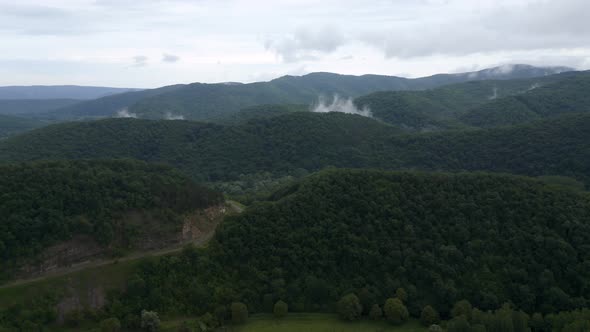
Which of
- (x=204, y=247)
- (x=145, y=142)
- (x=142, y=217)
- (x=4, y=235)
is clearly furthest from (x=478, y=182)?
(x=145, y=142)

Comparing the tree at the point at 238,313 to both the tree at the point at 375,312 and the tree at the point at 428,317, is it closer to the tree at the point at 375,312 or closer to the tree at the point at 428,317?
the tree at the point at 375,312

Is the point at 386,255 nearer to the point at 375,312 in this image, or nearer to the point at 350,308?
the point at 375,312

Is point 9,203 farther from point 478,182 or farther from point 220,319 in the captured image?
point 478,182

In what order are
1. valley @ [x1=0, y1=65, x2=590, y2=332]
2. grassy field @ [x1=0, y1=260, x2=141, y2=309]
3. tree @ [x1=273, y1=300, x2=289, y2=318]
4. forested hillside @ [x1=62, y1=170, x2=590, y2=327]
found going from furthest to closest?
forested hillside @ [x1=62, y1=170, x2=590, y2=327] → tree @ [x1=273, y1=300, x2=289, y2=318] → valley @ [x1=0, y1=65, x2=590, y2=332] → grassy field @ [x1=0, y1=260, x2=141, y2=309]

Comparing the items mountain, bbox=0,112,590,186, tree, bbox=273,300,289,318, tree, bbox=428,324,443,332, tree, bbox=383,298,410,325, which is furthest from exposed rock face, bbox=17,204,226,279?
mountain, bbox=0,112,590,186

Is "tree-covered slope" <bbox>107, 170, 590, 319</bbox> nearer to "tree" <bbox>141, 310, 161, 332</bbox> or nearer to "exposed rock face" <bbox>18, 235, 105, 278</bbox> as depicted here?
"tree" <bbox>141, 310, 161, 332</bbox>
